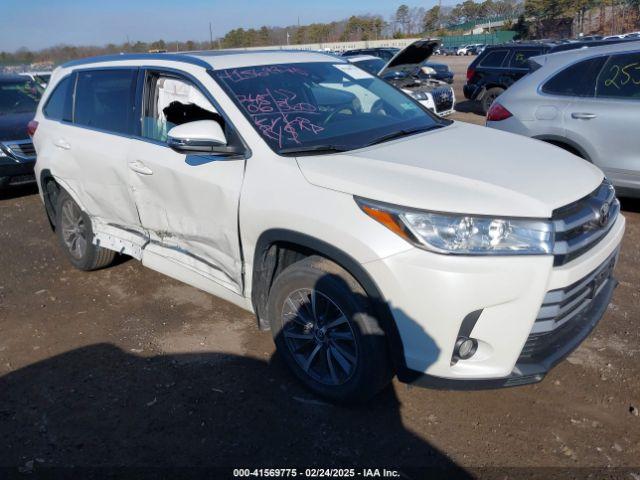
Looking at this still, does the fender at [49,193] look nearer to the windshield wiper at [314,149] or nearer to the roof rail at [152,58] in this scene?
the roof rail at [152,58]

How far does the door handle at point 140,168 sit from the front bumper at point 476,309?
1.93 m

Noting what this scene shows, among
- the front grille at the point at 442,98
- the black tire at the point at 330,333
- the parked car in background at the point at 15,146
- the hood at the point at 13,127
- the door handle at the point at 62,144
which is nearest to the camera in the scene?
the black tire at the point at 330,333

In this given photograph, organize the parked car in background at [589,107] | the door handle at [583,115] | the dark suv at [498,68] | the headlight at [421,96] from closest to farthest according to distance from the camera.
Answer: the parked car in background at [589,107] → the door handle at [583,115] → the headlight at [421,96] → the dark suv at [498,68]

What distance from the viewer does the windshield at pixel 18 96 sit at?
9.15 m

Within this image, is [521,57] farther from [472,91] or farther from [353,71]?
[353,71]

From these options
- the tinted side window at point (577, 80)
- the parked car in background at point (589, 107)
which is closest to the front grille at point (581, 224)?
A: the parked car in background at point (589, 107)

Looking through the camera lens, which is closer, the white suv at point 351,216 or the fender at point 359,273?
the white suv at point 351,216

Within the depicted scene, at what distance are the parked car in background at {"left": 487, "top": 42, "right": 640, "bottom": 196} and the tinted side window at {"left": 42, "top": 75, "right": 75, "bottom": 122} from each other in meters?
4.45

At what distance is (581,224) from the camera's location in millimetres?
2580

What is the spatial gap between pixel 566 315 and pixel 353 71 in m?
2.46

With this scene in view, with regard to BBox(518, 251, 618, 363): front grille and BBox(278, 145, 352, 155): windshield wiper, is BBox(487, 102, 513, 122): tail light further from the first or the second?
BBox(278, 145, 352, 155): windshield wiper

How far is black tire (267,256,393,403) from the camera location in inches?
105

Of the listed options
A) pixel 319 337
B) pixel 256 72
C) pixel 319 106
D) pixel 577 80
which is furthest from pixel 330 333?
pixel 577 80

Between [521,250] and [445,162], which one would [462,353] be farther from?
[445,162]
